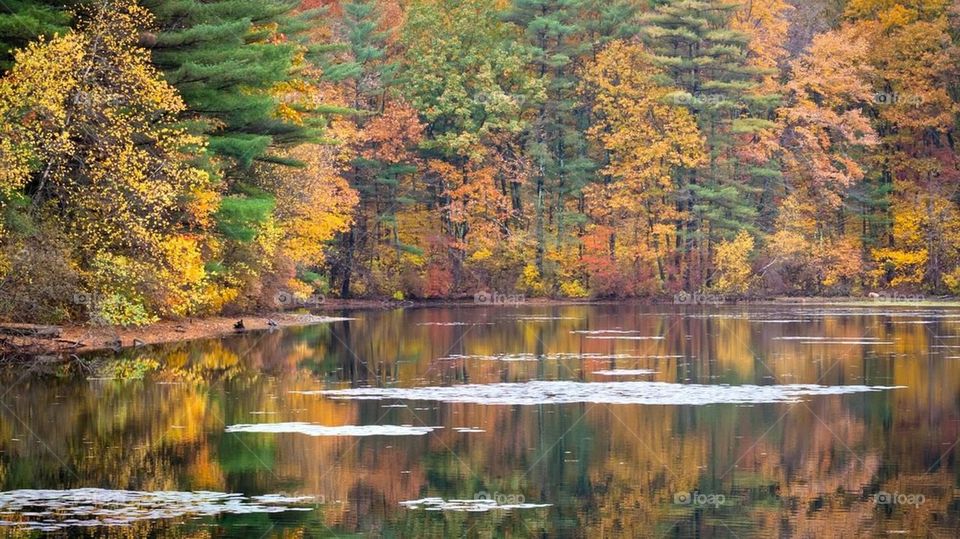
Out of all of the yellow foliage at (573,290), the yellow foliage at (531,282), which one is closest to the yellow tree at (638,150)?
the yellow foliage at (573,290)

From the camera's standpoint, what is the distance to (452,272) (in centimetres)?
7925

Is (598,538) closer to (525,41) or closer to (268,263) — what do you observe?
(268,263)

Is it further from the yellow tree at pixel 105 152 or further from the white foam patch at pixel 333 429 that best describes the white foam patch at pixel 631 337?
the white foam patch at pixel 333 429

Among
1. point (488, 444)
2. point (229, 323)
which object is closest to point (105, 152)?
point (229, 323)

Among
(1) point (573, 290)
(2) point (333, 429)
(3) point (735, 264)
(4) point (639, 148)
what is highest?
(4) point (639, 148)

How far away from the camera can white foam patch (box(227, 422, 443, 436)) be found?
21.5 m

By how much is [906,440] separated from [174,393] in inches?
508

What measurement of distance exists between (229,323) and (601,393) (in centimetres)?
2590

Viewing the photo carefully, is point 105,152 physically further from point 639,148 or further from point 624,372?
point 639,148

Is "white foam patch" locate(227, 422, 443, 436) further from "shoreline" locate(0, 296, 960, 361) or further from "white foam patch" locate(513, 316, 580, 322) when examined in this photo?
"white foam patch" locate(513, 316, 580, 322)

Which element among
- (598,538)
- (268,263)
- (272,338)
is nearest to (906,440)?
(598,538)

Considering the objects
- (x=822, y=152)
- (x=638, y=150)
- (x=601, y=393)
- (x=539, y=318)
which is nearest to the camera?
(x=601, y=393)

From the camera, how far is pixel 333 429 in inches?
864

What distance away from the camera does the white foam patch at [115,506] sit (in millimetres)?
14953
